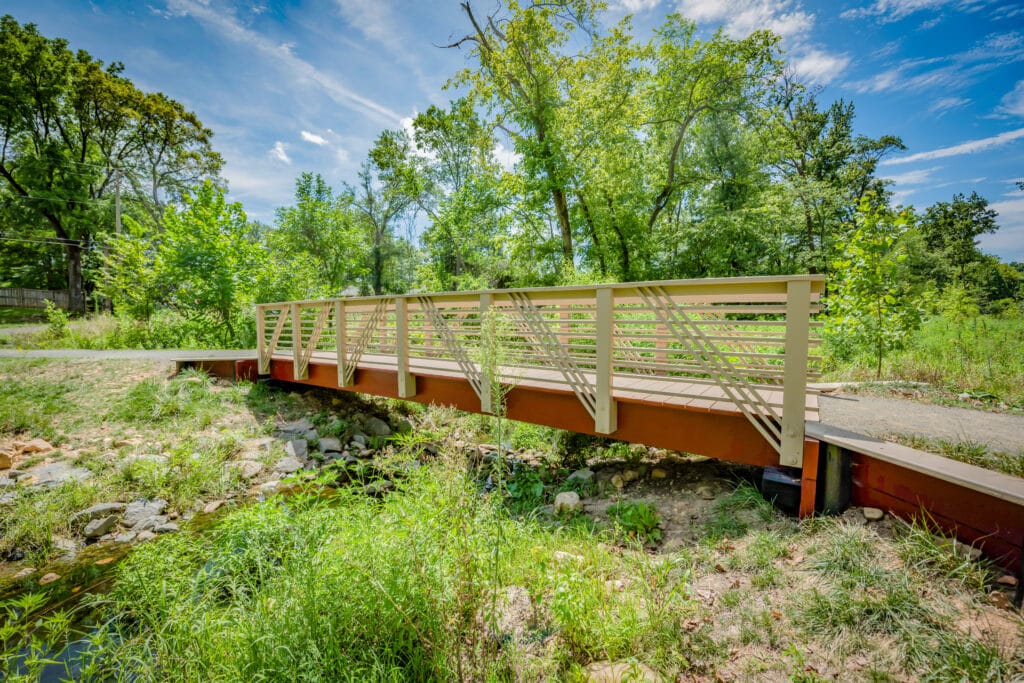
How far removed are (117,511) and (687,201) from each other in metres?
24.2

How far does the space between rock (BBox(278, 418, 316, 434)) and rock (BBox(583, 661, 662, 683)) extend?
6.59 metres

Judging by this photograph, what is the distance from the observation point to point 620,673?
1.90 metres

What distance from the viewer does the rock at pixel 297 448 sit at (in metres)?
6.27

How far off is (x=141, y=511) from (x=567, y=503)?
4.67m

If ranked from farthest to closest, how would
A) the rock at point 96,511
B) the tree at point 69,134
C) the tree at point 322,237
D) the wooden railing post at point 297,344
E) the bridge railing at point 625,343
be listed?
the tree at point 69,134
the tree at point 322,237
the wooden railing post at point 297,344
the rock at point 96,511
the bridge railing at point 625,343

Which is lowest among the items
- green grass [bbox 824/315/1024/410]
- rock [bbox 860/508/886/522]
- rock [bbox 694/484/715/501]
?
rock [bbox 694/484/715/501]

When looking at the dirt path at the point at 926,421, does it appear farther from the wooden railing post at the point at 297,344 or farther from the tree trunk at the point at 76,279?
the tree trunk at the point at 76,279

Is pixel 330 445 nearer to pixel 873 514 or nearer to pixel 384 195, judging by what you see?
pixel 873 514

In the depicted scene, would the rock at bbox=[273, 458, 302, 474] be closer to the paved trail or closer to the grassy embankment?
the grassy embankment

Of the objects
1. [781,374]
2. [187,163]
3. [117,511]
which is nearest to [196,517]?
[117,511]

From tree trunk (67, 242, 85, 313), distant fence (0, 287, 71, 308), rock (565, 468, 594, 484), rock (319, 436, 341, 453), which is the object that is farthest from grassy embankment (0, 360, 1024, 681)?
distant fence (0, 287, 71, 308)

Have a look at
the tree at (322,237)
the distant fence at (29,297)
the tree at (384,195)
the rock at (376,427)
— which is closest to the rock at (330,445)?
the rock at (376,427)

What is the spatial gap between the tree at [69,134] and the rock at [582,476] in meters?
22.7

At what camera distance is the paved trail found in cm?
328
